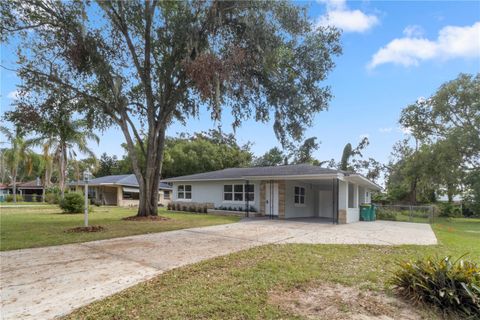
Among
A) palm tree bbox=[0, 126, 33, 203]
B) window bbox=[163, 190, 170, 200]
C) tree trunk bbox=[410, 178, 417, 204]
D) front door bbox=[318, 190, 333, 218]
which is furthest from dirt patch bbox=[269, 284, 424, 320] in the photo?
tree trunk bbox=[410, 178, 417, 204]

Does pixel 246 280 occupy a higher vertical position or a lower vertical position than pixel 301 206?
higher

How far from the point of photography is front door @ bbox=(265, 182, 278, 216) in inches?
670

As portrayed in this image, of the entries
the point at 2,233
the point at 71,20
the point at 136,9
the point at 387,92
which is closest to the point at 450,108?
the point at 387,92

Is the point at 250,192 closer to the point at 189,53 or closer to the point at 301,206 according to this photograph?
the point at 301,206

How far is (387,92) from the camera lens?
13.9 metres

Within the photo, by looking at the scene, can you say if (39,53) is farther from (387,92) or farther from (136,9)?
(387,92)

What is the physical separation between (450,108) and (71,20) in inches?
1143

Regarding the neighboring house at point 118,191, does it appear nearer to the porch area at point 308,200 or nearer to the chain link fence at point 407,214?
the porch area at point 308,200

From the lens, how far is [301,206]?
18.2m

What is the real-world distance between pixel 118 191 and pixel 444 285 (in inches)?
1079

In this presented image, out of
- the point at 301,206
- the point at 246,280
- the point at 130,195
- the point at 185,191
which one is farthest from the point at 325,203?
the point at 130,195

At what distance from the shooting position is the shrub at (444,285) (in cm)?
394

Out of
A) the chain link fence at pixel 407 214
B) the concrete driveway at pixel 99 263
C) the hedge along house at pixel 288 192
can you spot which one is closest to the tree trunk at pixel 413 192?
the chain link fence at pixel 407 214

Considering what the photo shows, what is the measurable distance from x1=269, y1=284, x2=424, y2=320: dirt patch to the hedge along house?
381 inches
